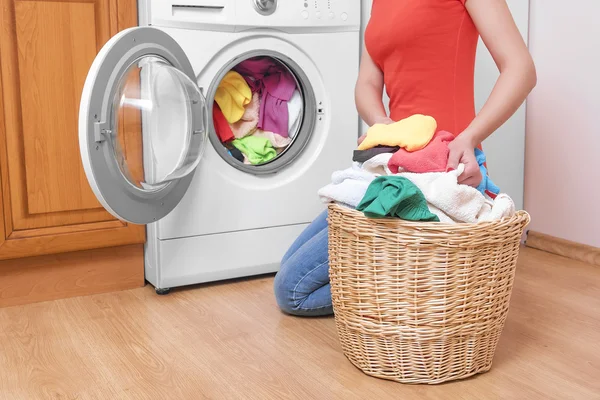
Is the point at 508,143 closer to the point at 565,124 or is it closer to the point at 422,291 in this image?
the point at 565,124

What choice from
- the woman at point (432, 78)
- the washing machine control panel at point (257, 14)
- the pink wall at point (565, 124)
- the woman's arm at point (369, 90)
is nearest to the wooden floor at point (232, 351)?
the woman at point (432, 78)

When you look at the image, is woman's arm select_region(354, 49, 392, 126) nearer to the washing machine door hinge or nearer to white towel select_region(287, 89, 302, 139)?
white towel select_region(287, 89, 302, 139)

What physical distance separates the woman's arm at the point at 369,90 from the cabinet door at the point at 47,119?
22.8 inches

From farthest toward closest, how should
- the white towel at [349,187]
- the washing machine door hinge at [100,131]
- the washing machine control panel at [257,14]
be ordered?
the washing machine control panel at [257,14] < the washing machine door hinge at [100,131] < the white towel at [349,187]

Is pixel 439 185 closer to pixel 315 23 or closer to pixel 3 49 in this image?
pixel 315 23

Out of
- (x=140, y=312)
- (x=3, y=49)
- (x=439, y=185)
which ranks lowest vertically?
(x=140, y=312)

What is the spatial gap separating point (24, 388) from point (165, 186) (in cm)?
64

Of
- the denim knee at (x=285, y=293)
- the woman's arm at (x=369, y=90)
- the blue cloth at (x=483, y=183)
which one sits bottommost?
the denim knee at (x=285, y=293)

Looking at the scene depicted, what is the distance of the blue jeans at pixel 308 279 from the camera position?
1630 millimetres

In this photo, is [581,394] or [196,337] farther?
[196,337]

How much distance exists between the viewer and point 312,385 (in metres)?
1.30

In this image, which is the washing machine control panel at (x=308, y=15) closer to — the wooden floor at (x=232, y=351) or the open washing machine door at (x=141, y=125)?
the open washing machine door at (x=141, y=125)

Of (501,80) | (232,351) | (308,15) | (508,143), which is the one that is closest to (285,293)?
(232,351)

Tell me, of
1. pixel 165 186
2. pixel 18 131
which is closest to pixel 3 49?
pixel 18 131
